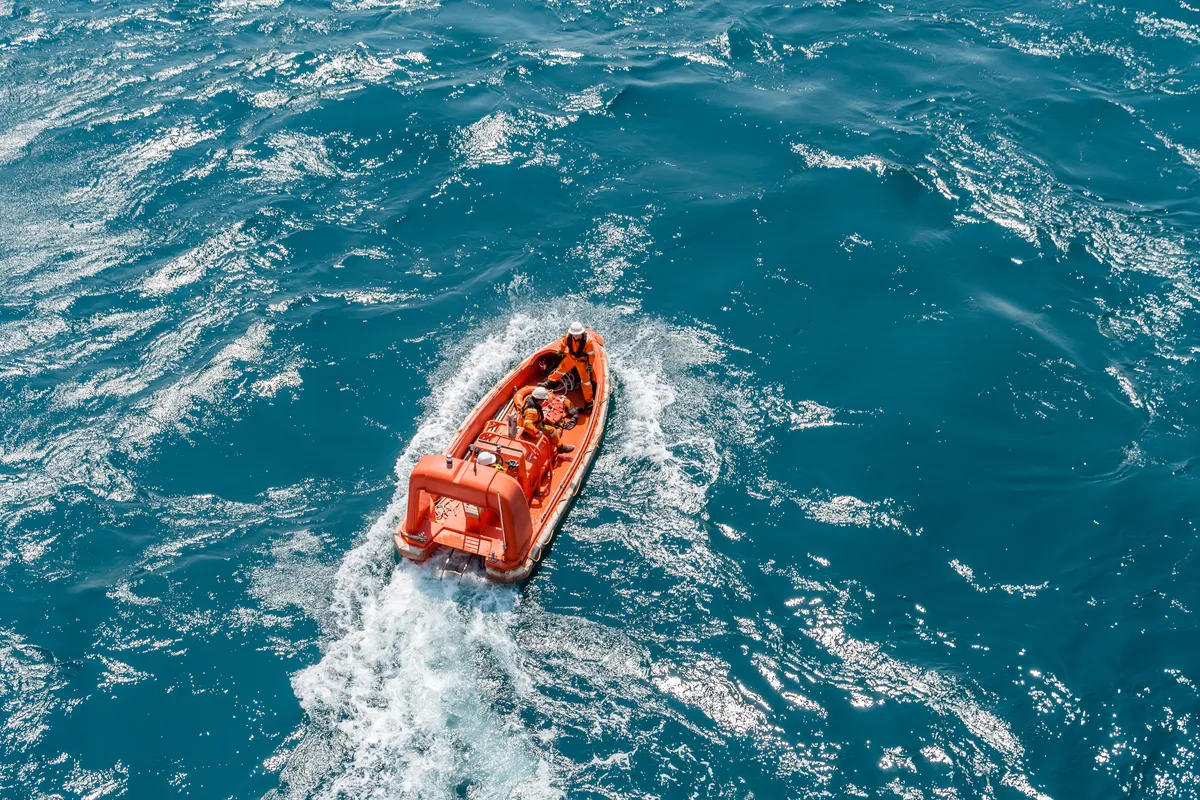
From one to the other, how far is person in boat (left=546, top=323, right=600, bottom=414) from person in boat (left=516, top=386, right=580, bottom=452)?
0.56 m

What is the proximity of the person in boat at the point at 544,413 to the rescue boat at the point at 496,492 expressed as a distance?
0.16 m

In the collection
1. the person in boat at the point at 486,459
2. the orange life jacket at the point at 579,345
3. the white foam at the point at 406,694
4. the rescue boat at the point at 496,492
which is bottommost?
the white foam at the point at 406,694

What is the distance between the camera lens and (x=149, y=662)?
1738 cm

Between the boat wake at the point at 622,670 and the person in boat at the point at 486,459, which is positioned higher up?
the person in boat at the point at 486,459

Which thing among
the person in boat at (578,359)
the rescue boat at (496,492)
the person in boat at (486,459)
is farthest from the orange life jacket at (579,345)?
the person in boat at (486,459)

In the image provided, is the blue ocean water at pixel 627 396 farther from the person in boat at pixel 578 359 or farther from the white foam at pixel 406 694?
the person in boat at pixel 578 359

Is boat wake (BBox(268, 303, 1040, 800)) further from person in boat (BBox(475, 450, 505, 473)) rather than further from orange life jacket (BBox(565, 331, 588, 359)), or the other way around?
orange life jacket (BBox(565, 331, 588, 359))

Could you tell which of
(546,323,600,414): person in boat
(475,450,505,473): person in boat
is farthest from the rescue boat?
(546,323,600,414): person in boat

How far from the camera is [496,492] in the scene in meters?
18.4

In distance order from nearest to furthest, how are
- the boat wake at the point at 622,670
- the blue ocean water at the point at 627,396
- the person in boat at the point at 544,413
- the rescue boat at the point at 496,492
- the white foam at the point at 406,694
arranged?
the white foam at the point at 406,694, the boat wake at the point at 622,670, the blue ocean water at the point at 627,396, the rescue boat at the point at 496,492, the person in boat at the point at 544,413

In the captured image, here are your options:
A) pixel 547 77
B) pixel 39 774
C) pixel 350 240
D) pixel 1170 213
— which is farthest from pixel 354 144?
pixel 1170 213

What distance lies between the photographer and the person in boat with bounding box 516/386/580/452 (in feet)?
71.1

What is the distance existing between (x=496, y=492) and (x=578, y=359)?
18.6 ft

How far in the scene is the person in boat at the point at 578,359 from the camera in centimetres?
2273
